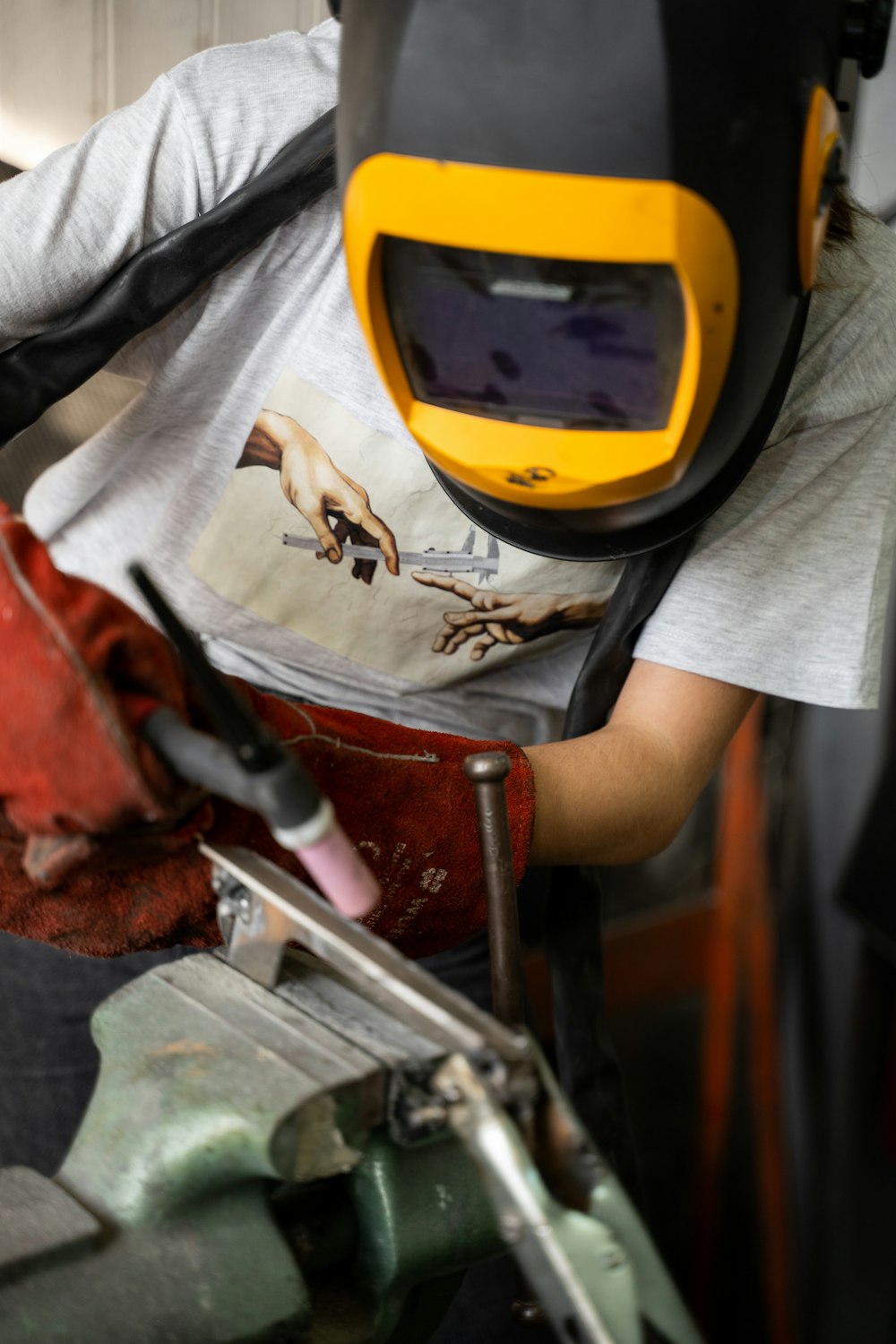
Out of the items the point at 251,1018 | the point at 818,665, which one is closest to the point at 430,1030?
the point at 251,1018

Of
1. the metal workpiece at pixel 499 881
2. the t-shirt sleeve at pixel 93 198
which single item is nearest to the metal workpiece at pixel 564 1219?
the metal workpiece at pixel 499 881

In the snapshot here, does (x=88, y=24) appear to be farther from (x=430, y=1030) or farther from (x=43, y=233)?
(x=430, y=1030)

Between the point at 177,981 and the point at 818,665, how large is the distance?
19.8 inches

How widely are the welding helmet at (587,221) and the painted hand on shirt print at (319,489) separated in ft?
0.52

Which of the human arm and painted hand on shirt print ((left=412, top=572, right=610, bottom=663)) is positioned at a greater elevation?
painted hand on shirt print ((left=412, top=572, right=610, bottom=663))

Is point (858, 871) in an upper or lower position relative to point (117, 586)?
lower

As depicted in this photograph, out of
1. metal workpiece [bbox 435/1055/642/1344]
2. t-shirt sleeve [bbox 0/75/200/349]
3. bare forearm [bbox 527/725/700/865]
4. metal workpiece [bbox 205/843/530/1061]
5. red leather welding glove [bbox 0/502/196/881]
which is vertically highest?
t-shirt sleeve [bbox 0/75/200/349]

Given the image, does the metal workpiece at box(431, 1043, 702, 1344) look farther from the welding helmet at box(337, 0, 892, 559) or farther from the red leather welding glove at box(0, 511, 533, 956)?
the welding helmet at box(337, 0, 892, 559)

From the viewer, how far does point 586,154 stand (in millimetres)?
572

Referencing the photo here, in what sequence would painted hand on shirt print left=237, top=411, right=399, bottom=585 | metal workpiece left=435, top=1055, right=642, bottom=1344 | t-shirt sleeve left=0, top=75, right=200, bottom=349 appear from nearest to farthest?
metal workpiece left=435, top=1055, right=642, bottom=1344
t-shirt sleeve left=0, top=75, right=200, bottom=349
painted hand on shirt print left=237, top=411, right=399, bottom=585

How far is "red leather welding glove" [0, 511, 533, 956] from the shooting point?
479 mm

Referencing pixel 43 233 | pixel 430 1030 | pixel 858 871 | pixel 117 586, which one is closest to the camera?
pixel 430 1030

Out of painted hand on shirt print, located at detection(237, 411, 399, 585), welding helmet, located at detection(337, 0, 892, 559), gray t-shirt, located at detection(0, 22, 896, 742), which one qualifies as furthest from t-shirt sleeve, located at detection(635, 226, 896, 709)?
painted hand on shirt print, located at detection(237, 411, 399, 585)

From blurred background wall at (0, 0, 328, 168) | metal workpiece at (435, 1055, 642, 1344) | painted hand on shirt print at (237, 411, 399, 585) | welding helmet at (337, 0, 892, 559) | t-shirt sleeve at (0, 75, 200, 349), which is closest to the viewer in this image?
metal workpiece at (435, 1055, 642, 1344)
